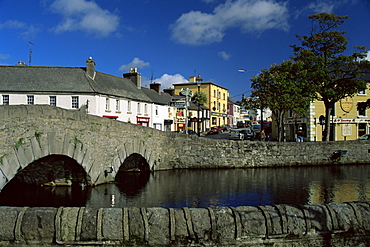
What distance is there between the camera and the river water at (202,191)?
47.0ft

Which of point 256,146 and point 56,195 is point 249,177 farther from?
point 56,195

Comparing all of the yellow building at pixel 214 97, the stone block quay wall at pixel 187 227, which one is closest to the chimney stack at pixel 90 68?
the stone block quay wall at pixel 187 227

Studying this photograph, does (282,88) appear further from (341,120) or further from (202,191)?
(202,191)

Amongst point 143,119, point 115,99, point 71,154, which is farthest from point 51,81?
point 71,154

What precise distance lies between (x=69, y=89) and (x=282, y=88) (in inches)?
862

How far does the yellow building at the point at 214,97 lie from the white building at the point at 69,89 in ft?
105

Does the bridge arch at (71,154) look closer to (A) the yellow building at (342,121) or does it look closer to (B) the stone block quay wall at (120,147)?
(B) the stone block quay wall at (120,147)

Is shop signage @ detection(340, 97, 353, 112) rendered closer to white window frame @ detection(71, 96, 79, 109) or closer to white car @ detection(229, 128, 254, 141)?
white car @ detection(229, 128, 254, 141)

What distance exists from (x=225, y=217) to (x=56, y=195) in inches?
444

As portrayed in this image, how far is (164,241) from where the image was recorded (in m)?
6.05

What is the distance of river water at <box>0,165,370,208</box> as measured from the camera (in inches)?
564

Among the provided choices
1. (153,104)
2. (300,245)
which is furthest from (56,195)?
(153,104)

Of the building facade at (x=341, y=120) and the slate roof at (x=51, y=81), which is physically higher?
the slate roof at (x=51, y=81)

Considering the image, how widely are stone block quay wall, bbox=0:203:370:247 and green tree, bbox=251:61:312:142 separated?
982 inches
